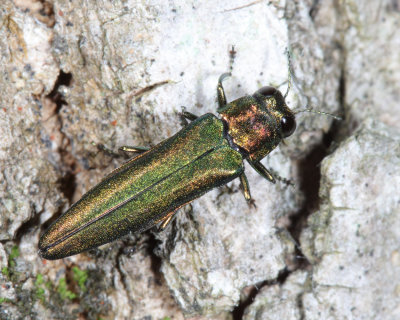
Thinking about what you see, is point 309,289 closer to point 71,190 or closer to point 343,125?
point 343,125

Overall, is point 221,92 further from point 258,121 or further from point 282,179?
point 282,179

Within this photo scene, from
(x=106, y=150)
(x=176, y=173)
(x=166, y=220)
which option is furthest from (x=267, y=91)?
(x=106, y=150)

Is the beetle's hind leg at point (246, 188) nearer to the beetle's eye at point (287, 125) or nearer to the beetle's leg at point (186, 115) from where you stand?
the beetle's eye at point (287, 125)

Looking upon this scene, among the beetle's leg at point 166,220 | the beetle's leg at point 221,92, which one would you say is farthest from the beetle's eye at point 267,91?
the beetle's leg at point 166,220

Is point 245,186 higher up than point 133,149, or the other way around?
point 133,149

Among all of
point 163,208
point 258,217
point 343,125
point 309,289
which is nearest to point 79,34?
point 163,208

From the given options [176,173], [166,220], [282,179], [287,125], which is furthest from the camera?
[282,179]

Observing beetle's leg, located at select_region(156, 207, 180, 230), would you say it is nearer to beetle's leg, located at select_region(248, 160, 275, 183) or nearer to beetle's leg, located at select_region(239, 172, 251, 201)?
beetle's leg, located at select_region(239, 172, 251, 201)
